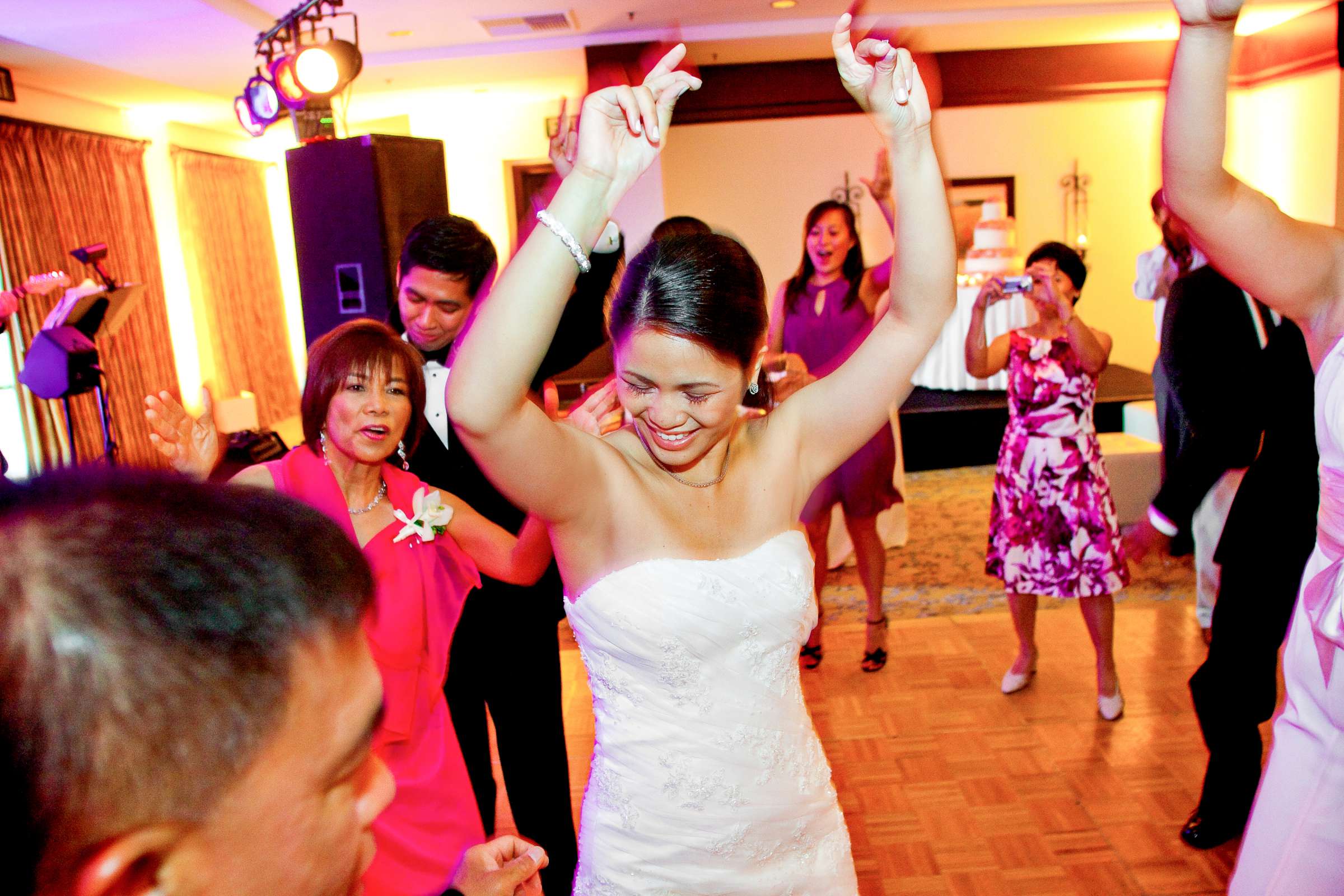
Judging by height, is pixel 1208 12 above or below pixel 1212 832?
above

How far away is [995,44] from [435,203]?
20.1 ft

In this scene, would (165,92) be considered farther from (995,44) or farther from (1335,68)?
(1335,68)

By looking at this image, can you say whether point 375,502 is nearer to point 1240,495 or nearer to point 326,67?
point 1240,495

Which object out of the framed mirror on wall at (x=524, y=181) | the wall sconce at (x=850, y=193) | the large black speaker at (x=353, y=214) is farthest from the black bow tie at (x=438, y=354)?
the wall sconce at (x=850, y=193)

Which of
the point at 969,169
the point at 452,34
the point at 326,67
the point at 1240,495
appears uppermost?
the point at 452,34

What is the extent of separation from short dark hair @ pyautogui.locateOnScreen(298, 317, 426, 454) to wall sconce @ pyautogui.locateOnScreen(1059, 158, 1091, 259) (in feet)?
31.8

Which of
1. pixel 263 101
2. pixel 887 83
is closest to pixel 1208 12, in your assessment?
pixel 887 83

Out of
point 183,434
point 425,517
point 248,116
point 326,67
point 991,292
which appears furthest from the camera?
point 248,116

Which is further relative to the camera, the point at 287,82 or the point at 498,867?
the point at 287,82

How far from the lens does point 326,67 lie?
507cm

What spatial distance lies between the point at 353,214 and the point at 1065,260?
3.10 metres

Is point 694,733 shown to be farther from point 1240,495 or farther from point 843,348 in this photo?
point 843,348

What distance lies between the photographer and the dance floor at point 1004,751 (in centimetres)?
246

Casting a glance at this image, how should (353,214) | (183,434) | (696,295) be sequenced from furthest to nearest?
1. (353,214)
2. (183,434)
3. (696,295)
